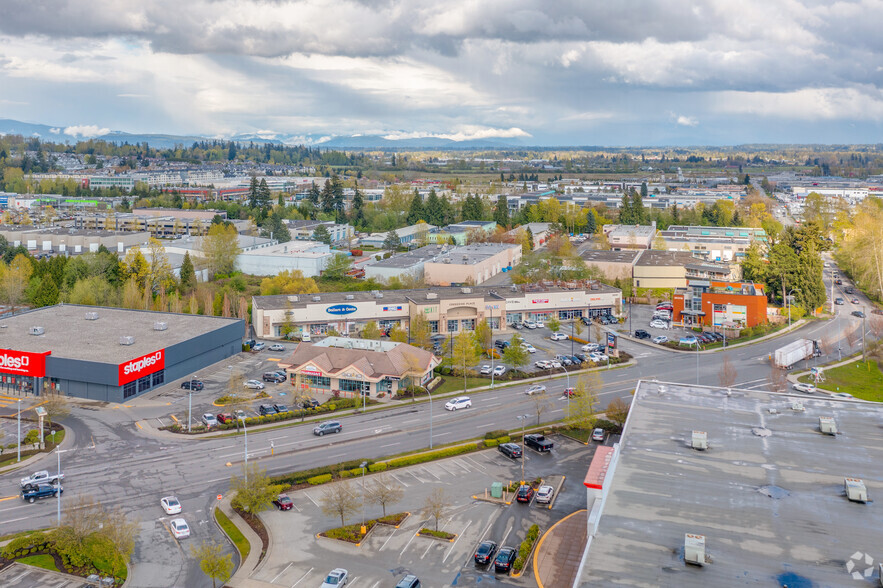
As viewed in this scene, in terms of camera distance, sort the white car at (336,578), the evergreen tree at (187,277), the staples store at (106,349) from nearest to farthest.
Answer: the white car at (336,578)
the staples store at (106,349)
the evergreen tree at (187,277)

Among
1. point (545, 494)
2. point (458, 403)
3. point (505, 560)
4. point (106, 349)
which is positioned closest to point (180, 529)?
point (505, 560)

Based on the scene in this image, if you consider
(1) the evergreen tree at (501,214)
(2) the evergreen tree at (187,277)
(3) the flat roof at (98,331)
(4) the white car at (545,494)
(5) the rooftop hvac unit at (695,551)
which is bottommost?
(4) the white car at (545,494)

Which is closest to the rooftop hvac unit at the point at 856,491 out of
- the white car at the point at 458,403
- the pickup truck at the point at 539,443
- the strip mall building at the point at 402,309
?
the pickup truck at the point at 539,443

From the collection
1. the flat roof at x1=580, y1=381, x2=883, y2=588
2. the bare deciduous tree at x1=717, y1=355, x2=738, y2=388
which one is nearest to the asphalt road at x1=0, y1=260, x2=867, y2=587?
the bare deciduous tree at x1=717, y1=355, x2=738, y2=388

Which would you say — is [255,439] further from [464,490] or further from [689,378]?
[689,378]

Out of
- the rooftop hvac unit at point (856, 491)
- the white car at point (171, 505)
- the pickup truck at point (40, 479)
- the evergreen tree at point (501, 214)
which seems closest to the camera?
the rooftop hvac unit at point (856, 491)

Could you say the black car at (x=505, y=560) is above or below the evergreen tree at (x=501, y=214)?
below

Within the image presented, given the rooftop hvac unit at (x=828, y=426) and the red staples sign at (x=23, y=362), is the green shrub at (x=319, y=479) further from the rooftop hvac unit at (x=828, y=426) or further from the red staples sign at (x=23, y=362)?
the red staples sign at (x=23, y=362)

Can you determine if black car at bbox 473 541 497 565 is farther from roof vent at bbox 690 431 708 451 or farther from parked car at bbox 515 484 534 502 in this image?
roof vent at bbox 690 431 708 451
